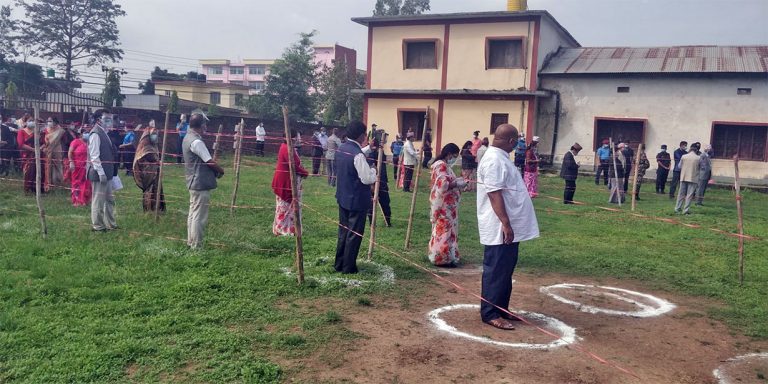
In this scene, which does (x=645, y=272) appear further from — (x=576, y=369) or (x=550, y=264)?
(x=576, y=369)

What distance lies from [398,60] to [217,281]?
20.9 metres

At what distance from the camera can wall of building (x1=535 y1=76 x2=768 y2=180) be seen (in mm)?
21359

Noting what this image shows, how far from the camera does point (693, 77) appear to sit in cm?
2183

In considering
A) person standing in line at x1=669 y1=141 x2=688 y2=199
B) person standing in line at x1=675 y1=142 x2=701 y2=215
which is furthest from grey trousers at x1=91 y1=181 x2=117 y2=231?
person standing in line at x1=669 y1=141 x2=688 y2=199

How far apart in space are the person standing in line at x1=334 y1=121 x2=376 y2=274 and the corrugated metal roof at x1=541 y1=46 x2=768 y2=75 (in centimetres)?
1844

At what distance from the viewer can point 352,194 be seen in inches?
280

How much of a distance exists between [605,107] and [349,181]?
61.4 feet

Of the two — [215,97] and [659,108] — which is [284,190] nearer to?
[659,108]

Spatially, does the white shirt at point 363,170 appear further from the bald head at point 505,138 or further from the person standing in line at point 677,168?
the person standing in line at point 677,168

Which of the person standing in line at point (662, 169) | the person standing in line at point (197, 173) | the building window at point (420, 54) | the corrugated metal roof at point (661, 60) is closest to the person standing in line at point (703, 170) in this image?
the person standing in line at point (662, 169)

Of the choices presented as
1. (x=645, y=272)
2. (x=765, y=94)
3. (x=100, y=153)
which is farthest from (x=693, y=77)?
(x=100, y=153)

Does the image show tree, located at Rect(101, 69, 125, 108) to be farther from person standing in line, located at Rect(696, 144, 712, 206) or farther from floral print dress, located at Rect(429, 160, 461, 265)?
floral print dress, located at Rect(429, 160, 461, 265)

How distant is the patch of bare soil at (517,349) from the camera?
4453 millimetres

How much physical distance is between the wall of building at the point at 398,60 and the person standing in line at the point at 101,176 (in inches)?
708
